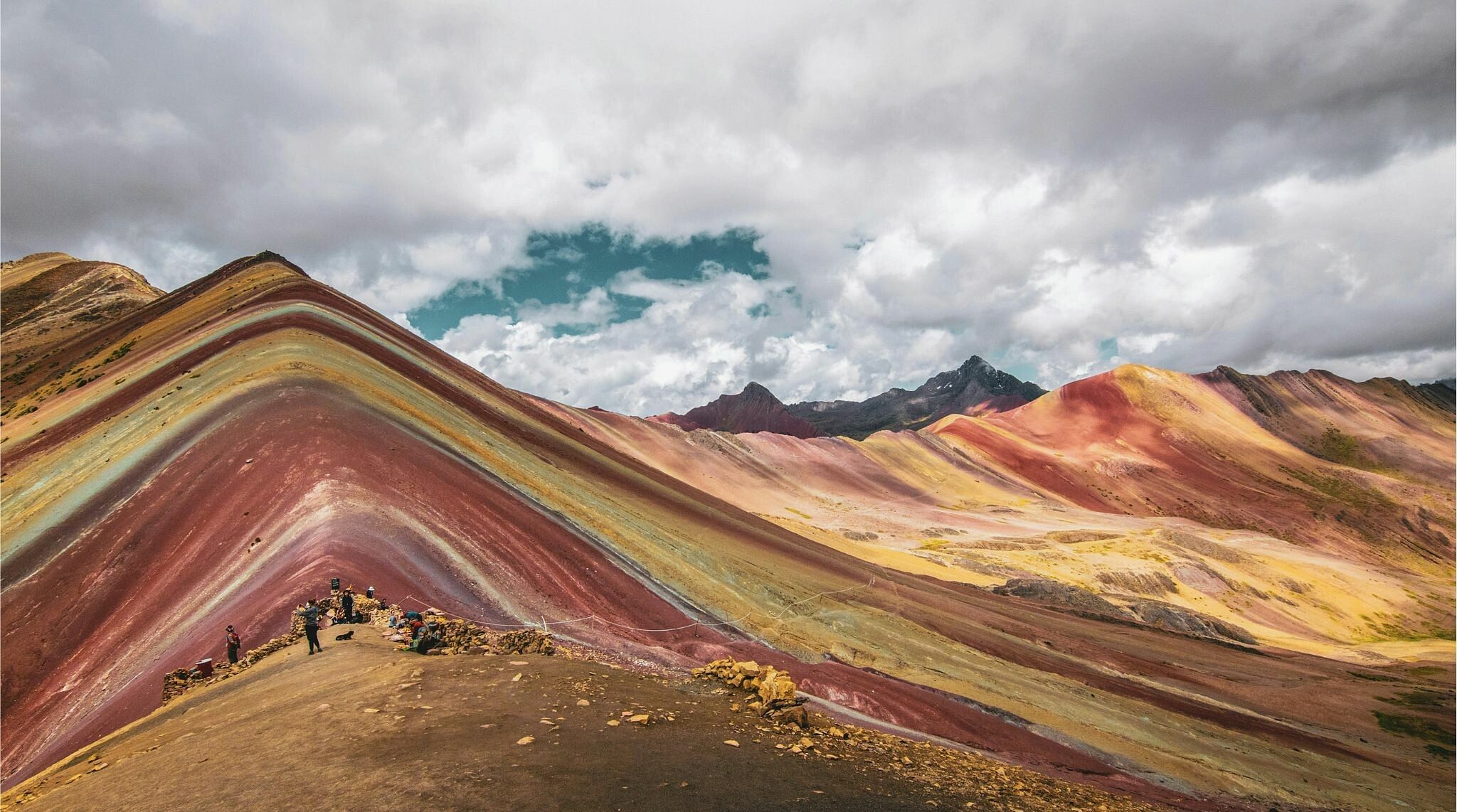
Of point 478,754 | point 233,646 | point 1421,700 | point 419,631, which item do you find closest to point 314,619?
point 419,631

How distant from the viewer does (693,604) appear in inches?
1240

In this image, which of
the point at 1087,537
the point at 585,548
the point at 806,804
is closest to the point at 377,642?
the point at 806,804

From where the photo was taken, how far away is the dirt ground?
9312 mm

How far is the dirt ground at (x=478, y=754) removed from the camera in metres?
Result: 9.31

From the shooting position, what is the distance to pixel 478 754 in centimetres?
1032

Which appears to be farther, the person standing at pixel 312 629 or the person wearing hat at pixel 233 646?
the person wearing hat at pixel 233 646

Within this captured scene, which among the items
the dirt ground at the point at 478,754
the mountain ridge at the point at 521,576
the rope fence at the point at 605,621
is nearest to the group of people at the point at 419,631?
the dirt ground at the point at 478,754

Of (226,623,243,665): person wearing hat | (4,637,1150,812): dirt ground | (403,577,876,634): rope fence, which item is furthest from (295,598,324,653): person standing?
(403,577,876,634): rope fence

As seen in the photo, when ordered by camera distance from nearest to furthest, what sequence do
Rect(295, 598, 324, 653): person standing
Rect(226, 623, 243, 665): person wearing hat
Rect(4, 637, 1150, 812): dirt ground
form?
1. Rect(4, 637, 1150, 812): dirt ground
2. Rect(295, 598, 324, 653): person standing
3. Rect(226, 623, 243, 665): person wearing hat

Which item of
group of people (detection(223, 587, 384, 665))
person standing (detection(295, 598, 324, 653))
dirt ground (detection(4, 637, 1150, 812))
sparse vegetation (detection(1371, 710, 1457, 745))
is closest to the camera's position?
dirt ground (detection(4, 637, 1150, 812))

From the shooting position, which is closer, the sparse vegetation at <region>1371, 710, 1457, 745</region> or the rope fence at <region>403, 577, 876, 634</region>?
the rope fence at <region>403, 577, 876, 634</region>

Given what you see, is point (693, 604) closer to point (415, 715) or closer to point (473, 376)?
point (415, 715)

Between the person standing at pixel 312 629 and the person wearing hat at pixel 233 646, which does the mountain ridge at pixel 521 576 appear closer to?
the person wearing hat at pixel 233 646

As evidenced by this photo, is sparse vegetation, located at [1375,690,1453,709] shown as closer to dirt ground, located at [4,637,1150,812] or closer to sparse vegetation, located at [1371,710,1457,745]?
sparse vegetation, located at [1371,710,1457,745]
